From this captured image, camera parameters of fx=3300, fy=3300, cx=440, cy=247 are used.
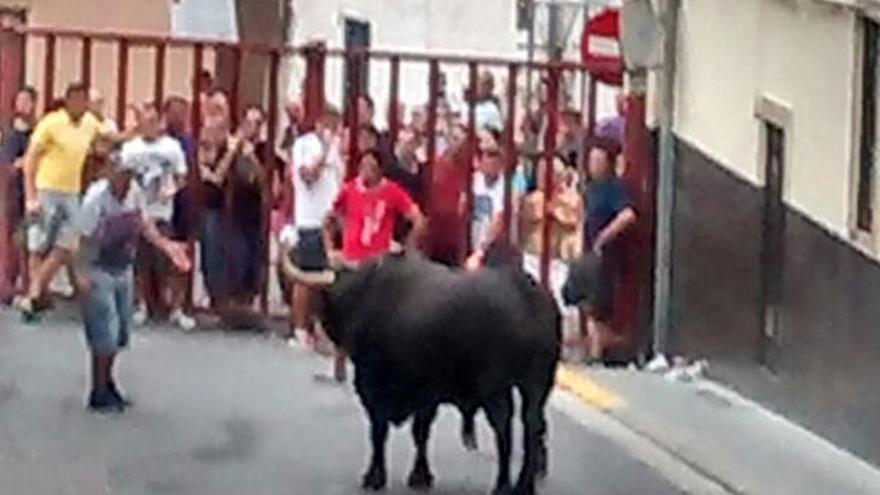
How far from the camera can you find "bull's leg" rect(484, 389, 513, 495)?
55.6 feet

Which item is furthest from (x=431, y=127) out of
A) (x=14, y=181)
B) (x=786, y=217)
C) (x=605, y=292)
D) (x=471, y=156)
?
(x=786, y=217)

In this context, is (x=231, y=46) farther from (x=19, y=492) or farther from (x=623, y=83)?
(x=19, y=492)

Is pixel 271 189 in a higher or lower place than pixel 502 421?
higher

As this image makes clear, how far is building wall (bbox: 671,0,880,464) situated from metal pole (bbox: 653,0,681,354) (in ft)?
0.37

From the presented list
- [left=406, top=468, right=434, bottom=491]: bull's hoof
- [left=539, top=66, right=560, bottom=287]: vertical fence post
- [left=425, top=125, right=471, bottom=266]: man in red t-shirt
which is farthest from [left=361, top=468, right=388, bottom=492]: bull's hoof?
[left=539, top=66, right=560, bottom=287]: vertical fence post

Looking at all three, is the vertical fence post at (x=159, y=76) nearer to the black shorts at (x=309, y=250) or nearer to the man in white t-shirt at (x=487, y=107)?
the black shorts at (x=309, y=250)

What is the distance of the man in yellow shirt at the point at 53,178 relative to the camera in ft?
82.5

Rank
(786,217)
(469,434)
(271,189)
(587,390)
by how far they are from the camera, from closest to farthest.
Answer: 1. (469,434)
2. (786,217)
3. (587,390)
4. (271,189)

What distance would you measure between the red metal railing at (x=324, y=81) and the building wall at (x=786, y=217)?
3.97ft

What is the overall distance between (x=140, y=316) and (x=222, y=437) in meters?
6.13

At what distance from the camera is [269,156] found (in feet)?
85.3

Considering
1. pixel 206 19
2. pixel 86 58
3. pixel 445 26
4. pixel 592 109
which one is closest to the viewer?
pixel 592 109

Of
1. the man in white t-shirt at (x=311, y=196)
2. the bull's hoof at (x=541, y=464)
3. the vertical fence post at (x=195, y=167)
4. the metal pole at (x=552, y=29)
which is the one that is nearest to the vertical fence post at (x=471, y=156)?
the man in white t-shirt at (x=311, y=196)

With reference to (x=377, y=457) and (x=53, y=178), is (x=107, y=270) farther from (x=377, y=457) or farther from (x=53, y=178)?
(x=53, y=178)
